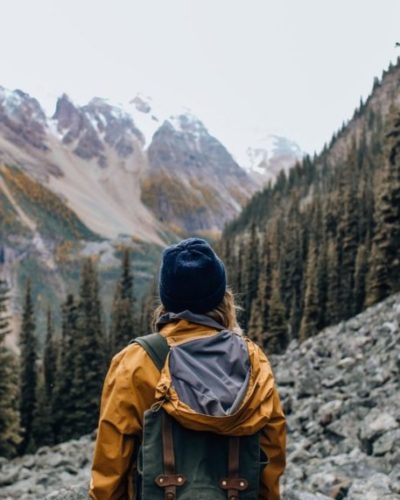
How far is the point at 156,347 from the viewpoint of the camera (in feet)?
12.4

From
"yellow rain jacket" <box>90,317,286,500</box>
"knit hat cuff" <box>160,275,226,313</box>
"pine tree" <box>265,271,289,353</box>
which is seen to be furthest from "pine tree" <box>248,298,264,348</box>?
"yellow rain jacket" <box>90,317,286,500</box>

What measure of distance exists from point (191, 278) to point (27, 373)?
160 feet

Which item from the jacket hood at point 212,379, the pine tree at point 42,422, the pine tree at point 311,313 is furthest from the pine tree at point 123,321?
the jacket hood at point 212,379

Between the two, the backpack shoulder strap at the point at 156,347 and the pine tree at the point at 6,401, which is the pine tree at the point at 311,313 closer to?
the pine tree at the point at 6,401

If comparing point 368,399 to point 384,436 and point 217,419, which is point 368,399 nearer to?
point 384,436

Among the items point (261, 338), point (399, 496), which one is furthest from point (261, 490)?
point (261, 338)

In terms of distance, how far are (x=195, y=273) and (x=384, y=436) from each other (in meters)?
8.91

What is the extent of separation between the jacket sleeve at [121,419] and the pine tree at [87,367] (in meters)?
44.5

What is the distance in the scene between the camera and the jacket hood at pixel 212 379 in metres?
3.56

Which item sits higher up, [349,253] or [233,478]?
[233,478]

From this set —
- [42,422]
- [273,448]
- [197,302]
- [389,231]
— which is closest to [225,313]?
[197,302]

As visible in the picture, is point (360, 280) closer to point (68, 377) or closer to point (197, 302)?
point (68, 377)

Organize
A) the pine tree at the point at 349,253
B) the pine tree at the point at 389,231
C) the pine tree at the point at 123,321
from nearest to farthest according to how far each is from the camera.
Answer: the pine tree at the point at 389,231 → the pine tree at the point at 349,253 → the pine tree at the point at 123,321

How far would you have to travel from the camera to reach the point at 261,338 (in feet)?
185
